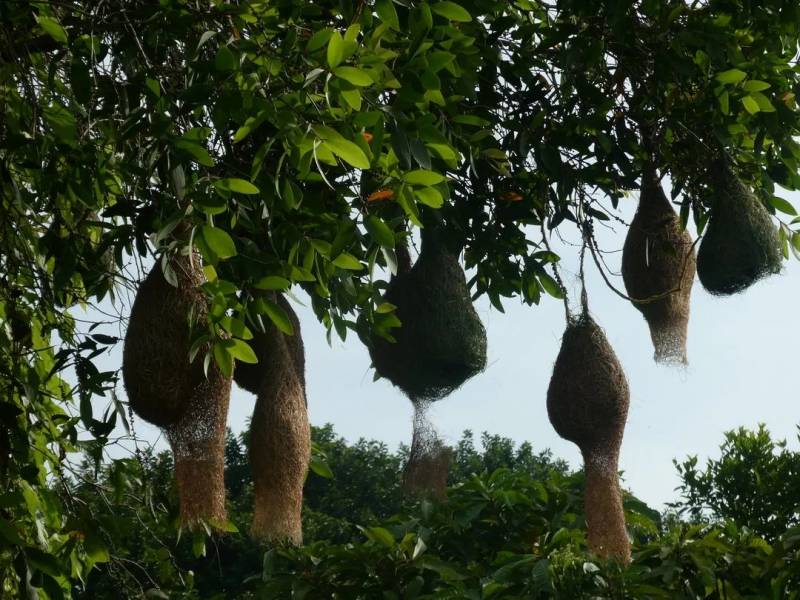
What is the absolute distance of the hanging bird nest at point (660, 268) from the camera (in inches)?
137

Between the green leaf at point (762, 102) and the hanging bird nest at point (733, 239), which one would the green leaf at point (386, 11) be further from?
the green leaf at point (762, 102)

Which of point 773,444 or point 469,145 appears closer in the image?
point 469,145

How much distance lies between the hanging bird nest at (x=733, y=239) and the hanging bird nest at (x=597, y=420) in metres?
0.35

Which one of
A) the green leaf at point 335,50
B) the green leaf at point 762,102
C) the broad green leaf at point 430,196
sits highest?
the green leaf at point 762,102

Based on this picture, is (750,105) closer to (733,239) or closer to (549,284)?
(733,239)

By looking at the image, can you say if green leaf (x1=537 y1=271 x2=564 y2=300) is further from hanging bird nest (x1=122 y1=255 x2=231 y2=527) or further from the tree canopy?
hanging bird nest (x1=122 y1=255 x2=231 y2=527)

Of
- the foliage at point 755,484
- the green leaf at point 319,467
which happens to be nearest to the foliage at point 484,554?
the green leaf at point 319,467

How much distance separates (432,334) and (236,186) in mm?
639

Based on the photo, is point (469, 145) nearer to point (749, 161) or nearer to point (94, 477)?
point (749, 161)

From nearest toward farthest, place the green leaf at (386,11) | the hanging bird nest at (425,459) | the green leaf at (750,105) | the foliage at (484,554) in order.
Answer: the green leaf at (386,11) → the hanging bird nest at (425,459) → the green leaf at (750,105) → the foliage at (484,554)

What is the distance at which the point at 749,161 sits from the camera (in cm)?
393

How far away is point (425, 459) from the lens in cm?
324

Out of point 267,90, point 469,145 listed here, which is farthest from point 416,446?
point 267,90

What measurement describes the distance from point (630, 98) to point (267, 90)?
4.66 ft
